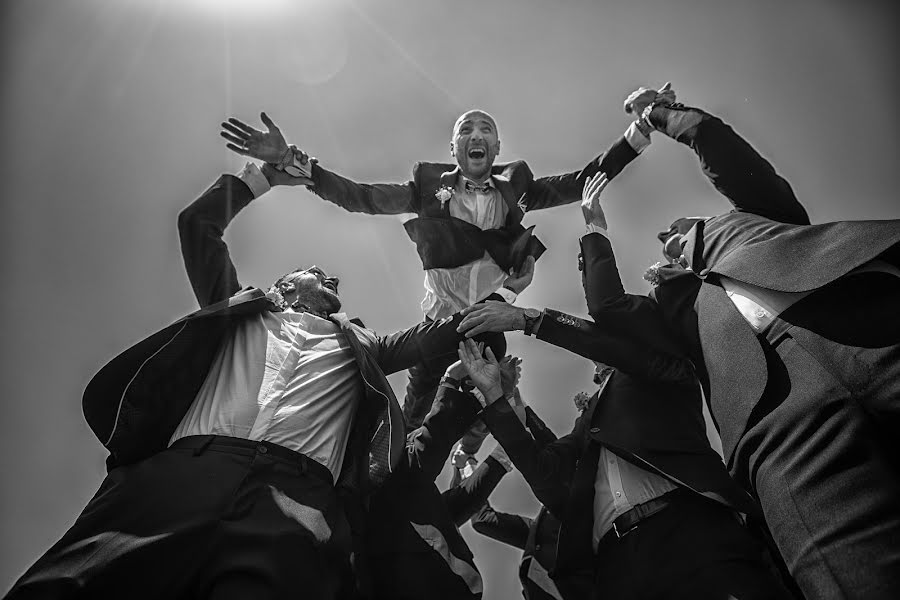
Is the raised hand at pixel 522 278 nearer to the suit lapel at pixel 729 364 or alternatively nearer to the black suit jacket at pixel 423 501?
the black suit jacket at pixel 423 501

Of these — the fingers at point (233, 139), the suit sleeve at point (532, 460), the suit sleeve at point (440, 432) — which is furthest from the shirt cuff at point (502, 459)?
the fingers at point (233, 139)

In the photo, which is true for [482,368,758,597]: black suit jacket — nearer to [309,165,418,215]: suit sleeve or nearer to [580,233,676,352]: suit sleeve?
[580,233,676,352]: suit sleeve

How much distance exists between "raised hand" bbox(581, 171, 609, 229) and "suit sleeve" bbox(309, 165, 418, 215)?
1792mm

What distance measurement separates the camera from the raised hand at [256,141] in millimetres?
→ 5312

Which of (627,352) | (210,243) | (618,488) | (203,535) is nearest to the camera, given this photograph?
(203,535)

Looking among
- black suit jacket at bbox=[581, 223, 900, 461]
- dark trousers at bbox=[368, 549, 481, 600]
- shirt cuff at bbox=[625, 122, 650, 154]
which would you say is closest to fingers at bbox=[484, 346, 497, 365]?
black suit jacket at bbox=[581, 223, 900, 461]

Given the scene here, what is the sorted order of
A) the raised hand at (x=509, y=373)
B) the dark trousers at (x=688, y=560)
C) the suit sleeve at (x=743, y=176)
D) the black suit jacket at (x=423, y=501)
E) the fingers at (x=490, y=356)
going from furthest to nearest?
the raised hand at (x=509, y=373) < the fingers at (x=490, y=356) < the black suit jacket at (x=423, y=501) < the suit sleeve at (x=743, y=176) < the dark trousers at (x=688, y=560)

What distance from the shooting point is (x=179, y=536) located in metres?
2.78

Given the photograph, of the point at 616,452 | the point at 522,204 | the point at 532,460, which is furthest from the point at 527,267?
the point at 616,452

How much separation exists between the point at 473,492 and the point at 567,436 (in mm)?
1433

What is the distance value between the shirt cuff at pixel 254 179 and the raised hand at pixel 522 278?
2327mm

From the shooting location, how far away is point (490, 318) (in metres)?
4.75

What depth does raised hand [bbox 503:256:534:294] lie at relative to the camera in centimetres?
584

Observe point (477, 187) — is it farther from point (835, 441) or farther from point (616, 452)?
point (835, 441)
